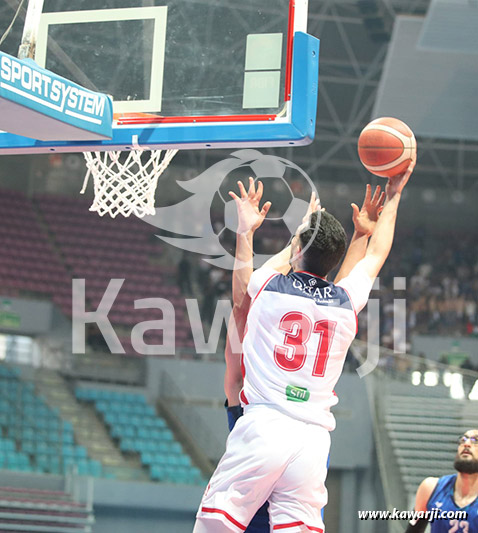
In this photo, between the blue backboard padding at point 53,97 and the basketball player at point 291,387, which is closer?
the basketball player at point 291,387

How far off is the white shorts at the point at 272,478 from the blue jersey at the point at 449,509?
236 centimetres

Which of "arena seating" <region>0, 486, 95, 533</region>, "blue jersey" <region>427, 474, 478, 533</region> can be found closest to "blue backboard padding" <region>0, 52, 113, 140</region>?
"blue jersey" <region>427, 474, 478, 533</region>

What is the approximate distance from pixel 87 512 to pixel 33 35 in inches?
346

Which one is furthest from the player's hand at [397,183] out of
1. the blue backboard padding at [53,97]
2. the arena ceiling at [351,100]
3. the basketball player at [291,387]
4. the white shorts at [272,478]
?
the arena ceiling at [351,100]

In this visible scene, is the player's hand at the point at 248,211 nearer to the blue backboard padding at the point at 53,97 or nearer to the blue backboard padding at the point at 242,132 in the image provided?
the blue backboard padding at the point at 242,132

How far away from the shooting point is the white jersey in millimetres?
3053

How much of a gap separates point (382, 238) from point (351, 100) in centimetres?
1437

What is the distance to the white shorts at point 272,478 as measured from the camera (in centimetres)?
293

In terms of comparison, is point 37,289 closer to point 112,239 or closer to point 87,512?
point 112,239

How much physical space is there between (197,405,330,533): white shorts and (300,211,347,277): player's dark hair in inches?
23.5

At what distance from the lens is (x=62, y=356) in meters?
13.7

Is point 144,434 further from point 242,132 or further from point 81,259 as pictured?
point 242,132

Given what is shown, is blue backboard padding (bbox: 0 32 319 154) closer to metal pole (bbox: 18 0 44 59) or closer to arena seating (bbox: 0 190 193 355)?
metal pole (bbox: 18 0 44 59)

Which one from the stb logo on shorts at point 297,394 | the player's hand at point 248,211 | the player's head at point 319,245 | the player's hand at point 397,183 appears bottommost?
the stb logo on shorts at point 297,394
